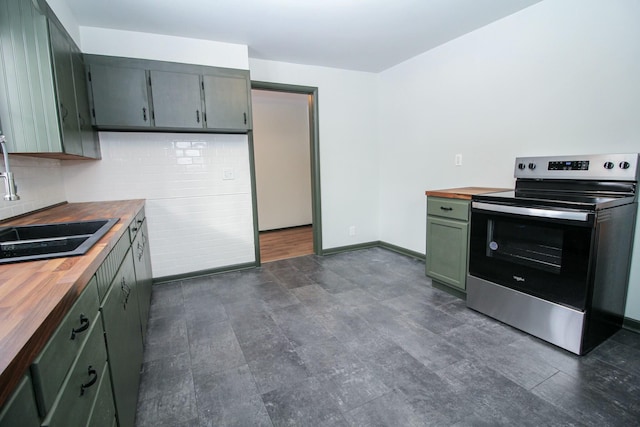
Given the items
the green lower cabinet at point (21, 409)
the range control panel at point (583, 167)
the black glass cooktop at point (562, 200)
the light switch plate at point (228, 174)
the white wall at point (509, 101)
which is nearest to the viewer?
the green lower cabinet at point (21, 409)

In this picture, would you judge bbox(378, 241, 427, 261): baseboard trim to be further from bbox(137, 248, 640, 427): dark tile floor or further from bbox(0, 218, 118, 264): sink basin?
bbox(0, 218, 118, 264): sink basin

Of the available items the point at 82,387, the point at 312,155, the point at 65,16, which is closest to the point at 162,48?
the point at 65,16

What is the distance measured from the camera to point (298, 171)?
6.19 m

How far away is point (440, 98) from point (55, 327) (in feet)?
12.0

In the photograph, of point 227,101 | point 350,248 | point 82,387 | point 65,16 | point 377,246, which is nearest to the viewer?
point 82,387

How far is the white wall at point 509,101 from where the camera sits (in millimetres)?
2156

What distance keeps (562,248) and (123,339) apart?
248cm

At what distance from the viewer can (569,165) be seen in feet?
7.45

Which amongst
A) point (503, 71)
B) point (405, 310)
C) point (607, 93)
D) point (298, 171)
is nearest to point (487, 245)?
point (405, 310)

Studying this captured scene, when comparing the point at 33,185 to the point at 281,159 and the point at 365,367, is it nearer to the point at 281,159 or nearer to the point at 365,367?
the point at 365,367

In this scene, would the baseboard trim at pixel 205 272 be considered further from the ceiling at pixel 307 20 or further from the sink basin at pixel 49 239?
the ceiling at pixel 307 20

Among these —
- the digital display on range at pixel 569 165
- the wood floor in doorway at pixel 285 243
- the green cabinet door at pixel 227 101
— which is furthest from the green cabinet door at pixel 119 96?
the digital display on range at pixel 569 165

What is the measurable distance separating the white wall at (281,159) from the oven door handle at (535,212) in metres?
3.86

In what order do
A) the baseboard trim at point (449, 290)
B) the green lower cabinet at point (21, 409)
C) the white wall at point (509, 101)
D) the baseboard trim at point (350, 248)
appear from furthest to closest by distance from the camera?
the baseboard trim at point (350, 248), the baseboard trim at point (449, 290), the white wall at point (509, 101), the green lower cabinet at point (21, 409)
